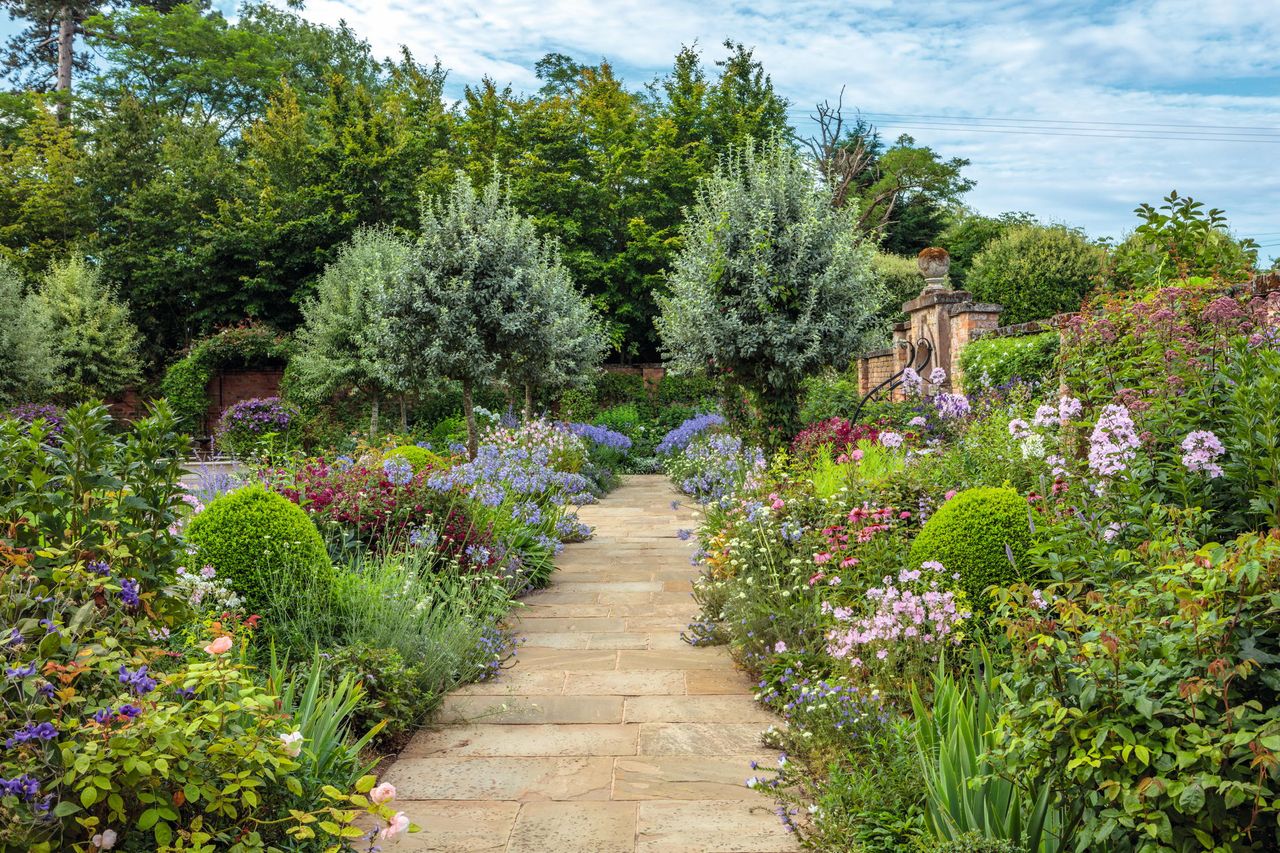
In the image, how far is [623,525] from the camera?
975cm

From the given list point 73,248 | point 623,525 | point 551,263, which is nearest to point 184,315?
point 73,248

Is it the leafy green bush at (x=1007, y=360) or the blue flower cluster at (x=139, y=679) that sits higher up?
the leafy green bush at (x=1007, y=360)

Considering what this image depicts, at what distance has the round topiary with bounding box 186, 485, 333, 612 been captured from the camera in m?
4.17

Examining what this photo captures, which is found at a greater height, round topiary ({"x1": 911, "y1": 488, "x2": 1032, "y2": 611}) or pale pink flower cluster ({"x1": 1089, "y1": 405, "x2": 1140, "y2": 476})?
pale pink flower cluster ({"x1": 1089, "y1": 405, "x2": 1140, "y2": 476})

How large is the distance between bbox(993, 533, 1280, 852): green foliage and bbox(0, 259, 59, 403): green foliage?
21181mm

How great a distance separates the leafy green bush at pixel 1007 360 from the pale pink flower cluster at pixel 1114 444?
158 inches

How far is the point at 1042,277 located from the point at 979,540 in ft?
37.9

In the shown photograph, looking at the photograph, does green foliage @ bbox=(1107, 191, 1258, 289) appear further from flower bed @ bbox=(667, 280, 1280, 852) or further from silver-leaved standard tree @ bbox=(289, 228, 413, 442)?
silver-leaved standard tree @ bbox=(289, 228, 413, 442)

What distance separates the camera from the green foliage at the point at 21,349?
17875mm

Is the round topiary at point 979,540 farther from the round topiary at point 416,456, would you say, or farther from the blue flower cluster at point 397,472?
the round topiary at point 416,456

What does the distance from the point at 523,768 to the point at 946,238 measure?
84.2 ft

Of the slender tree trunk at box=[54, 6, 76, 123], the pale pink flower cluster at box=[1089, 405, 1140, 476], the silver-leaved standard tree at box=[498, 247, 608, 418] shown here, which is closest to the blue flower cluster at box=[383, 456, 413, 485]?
the pale pink flower cluster at box=[1089, 405, 1140, 476]

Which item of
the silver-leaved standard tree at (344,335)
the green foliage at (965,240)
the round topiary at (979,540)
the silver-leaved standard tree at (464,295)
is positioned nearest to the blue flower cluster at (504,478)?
the silver-leaved standard tree at (464,295)

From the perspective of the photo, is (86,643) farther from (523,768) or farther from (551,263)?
(551,263)
